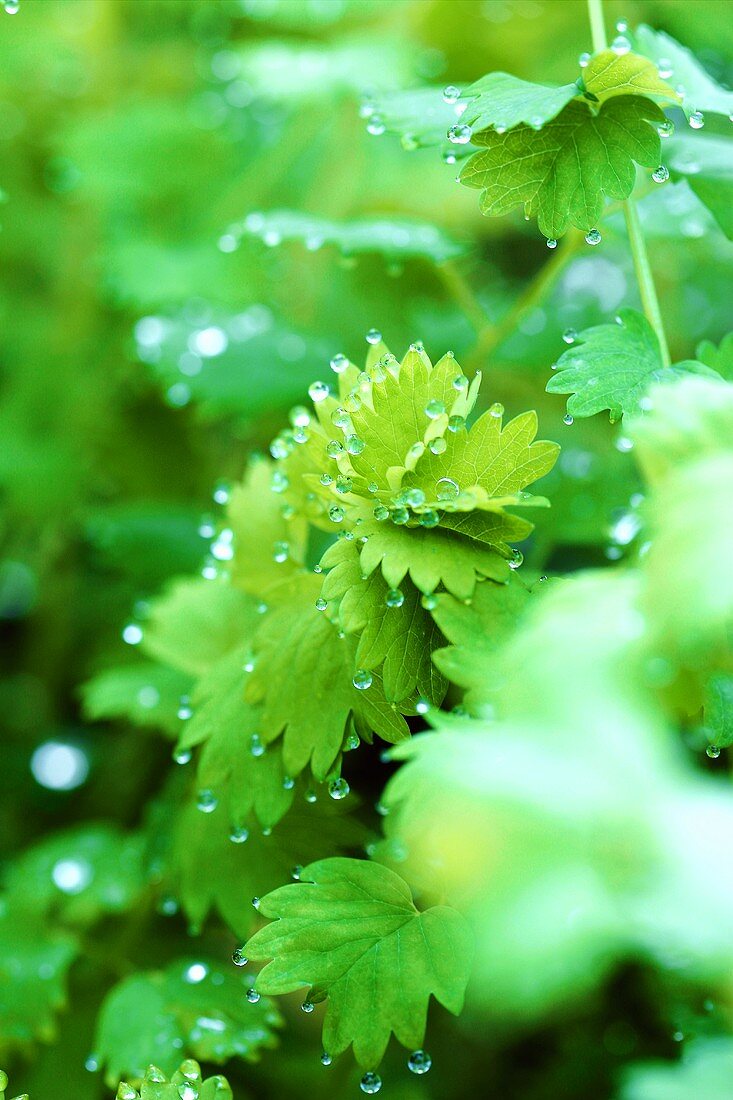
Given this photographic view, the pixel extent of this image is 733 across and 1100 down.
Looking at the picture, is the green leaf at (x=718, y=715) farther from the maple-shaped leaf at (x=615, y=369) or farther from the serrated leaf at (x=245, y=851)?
the serrated leaf at (x=245, y=851)

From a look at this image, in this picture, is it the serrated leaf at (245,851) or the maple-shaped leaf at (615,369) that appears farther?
the serrated leaf at (245,851)

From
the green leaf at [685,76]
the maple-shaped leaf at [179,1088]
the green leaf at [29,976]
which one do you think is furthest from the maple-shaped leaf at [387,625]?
the green leaf at [29,976]

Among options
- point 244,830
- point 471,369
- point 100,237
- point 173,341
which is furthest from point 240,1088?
point 100,237

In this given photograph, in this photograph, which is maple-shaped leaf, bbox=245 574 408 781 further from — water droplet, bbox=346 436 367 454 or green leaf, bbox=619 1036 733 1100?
green leaf, bbox=619 1036 733 1100

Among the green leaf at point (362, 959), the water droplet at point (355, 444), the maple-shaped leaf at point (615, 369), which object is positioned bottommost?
the green leaf at point (362, 959)

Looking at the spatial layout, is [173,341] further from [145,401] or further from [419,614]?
[419,614]

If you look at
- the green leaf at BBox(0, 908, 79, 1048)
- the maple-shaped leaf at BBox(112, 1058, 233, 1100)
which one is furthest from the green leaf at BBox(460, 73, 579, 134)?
the green leaf at BBox(0, 908, 79, 1048)
